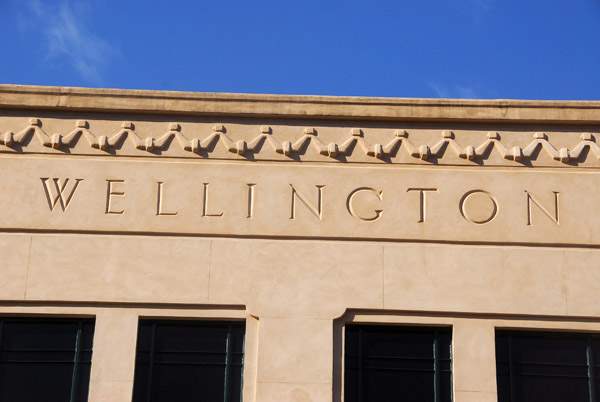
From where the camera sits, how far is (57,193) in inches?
670

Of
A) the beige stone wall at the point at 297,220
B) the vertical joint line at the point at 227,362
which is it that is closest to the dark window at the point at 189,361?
the vertical joint line at the point at 227,362

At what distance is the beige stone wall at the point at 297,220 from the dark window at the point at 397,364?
0.27 metres

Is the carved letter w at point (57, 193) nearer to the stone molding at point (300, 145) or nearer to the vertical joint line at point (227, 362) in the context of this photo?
the stone molding at point (300, 145)

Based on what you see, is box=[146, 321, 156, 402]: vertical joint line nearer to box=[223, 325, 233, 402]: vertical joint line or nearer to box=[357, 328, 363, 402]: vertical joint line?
box=[223, 325, 233, 402]: vertical joint line

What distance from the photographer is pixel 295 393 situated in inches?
626

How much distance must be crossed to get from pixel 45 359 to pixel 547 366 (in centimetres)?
775

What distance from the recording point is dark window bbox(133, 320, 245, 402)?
16.2 meters

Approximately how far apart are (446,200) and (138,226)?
4921 mm

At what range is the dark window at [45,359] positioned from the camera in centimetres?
1619

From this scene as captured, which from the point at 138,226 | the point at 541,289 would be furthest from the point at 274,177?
the point at 541,289

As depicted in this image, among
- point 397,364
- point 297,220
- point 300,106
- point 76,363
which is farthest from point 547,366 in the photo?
point 76,363

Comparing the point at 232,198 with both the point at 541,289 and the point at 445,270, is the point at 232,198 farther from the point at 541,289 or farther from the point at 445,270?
the point at 541,289

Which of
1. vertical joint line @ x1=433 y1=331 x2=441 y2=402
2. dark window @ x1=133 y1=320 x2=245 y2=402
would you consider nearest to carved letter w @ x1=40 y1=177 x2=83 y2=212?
dark window @ x1=133 y1=320 x2=245 y2=402

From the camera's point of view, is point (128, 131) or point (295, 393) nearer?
point (295, 393)
